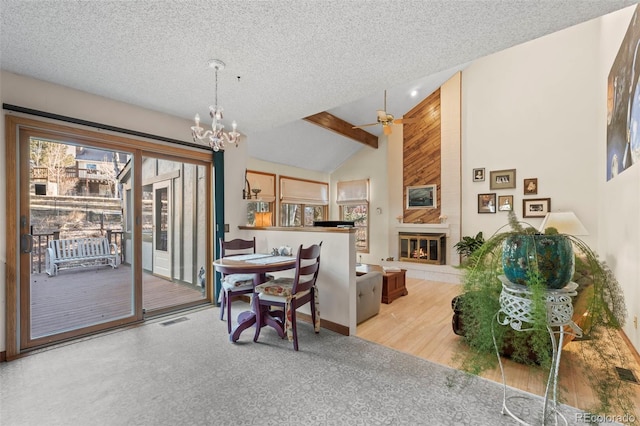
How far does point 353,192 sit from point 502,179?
374 cm

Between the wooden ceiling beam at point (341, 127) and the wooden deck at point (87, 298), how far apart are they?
160 inches

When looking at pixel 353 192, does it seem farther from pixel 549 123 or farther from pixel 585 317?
pixel 585 317

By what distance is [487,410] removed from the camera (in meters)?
1.86

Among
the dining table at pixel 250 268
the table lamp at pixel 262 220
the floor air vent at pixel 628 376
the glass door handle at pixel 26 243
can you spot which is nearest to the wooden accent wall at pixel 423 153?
the table lamp at pixel 262 220

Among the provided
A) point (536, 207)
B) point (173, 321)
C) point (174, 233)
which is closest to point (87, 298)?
point (173, 321)

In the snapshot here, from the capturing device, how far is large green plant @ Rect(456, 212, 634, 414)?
1199 millimetres

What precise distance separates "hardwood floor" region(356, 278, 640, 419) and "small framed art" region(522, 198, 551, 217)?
2366 mm

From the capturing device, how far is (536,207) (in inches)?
213

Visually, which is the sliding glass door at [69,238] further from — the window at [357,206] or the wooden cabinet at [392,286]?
the window at [357,206]

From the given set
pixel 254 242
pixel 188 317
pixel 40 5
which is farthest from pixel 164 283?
pixel 40 5

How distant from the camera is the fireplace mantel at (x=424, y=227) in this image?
21.0 ft

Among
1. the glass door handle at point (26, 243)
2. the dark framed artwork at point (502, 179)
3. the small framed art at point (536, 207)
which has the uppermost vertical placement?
the dark framed artwork at point (502, 179)

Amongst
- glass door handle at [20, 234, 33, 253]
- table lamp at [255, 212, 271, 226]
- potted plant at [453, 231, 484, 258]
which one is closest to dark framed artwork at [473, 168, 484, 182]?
potted plant at [453, 231, 484, 258]

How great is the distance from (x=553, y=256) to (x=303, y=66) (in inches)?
91.2
